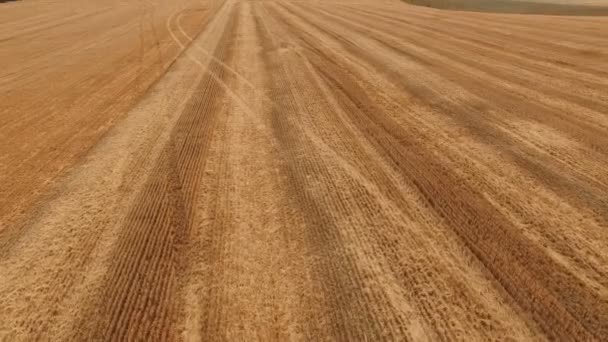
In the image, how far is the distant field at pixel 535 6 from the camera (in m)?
16.7

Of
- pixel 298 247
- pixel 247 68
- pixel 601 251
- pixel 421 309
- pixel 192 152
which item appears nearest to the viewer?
pixel 421 309

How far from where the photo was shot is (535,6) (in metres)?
18.5

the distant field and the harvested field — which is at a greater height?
the distant field

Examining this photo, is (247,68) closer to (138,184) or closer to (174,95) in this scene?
(174,95)

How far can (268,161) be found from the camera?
12.0ft

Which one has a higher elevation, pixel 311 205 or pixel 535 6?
pixel 535 6

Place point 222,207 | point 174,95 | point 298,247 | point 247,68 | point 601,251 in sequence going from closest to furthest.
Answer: point 601,251
point 298,247
point 222,207
point 174,95
point 247,68

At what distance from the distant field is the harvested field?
13513mm

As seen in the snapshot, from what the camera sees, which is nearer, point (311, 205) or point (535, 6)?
point (311, 205)

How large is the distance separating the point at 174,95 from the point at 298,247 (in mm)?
4321

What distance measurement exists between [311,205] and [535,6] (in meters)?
22.0

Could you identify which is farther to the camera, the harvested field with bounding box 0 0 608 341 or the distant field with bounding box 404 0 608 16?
the distant field with bounding box 404 0 608 16

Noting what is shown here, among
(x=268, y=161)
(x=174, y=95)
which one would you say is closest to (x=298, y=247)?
(x=268, y=161)

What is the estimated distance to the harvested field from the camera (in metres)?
2.05
